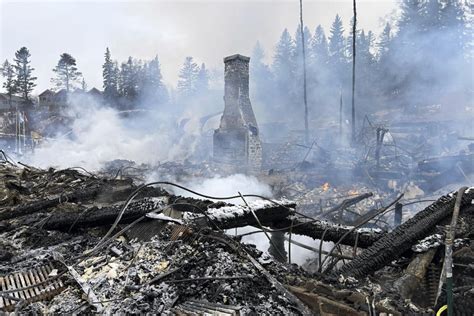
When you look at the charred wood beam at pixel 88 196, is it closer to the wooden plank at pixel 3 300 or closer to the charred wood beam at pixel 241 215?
the charred wood beam at pixel 241 215

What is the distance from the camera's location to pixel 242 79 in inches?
612

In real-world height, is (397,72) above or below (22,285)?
above

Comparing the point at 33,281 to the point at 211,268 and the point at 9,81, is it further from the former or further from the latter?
the point at 9,81

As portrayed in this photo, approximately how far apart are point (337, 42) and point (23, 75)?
149 feet

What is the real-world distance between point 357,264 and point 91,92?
46.4 m

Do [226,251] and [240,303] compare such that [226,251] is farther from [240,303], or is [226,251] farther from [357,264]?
[357,264]

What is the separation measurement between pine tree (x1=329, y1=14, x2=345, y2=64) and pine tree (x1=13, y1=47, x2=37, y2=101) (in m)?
42.0

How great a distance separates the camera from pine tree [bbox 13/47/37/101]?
3909 centimetres

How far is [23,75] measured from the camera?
39250 millimetres

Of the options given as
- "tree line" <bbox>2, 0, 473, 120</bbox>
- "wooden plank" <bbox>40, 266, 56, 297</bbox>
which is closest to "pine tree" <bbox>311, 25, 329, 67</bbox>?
"tree line" <bbox>2, 0, 473, 120</bbox>

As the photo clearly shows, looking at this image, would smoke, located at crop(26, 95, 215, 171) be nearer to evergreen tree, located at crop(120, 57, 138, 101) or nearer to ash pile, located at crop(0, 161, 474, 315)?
evergreen tree, located at crop(120, 57, 138, 101)

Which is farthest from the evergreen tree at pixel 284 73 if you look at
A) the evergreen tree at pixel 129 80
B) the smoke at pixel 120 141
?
the evergreen tree at pixel 129 80

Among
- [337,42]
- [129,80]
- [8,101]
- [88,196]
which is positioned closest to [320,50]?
[337,42]

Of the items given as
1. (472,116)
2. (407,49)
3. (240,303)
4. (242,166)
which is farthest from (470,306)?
(407,49)
